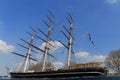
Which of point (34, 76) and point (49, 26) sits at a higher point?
point (49, 26)

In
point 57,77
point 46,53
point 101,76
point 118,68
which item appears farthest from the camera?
point 118,68

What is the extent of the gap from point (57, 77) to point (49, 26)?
29.6 metres

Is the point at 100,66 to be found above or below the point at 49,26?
below

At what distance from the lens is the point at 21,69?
9725 cm

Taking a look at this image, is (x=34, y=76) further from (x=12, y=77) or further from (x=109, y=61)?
(x=109, y=61)

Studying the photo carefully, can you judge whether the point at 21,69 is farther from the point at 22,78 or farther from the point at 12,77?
the point at 22,78

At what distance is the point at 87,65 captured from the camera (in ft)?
217

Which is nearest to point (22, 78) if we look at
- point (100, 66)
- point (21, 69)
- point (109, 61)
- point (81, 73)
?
point (21, 69)

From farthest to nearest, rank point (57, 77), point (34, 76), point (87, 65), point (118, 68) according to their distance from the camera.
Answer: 1. point (118, 68)
2. point (34, 76)
3. point (57, 77)
4. point (87, 65)

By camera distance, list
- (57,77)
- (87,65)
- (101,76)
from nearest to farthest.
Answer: (101,76)
(87,65)
(57,77)

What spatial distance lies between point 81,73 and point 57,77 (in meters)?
10.6

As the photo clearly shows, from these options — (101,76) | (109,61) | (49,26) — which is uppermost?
(49,26)

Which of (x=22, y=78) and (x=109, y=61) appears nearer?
(x=22, y=78)

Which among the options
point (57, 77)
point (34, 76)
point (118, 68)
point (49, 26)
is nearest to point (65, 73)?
point (57, 77)
